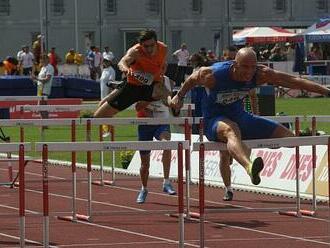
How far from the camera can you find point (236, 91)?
12383mm

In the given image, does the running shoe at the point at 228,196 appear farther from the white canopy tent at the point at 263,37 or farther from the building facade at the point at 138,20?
the building facade at the point at 138,20

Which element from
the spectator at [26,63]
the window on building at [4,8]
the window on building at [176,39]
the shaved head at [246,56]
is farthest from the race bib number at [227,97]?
the window on building at [176,39]

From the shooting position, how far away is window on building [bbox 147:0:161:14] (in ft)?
262

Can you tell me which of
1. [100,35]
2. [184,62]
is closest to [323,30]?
[184,62]

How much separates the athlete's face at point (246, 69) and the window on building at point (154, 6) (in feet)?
223

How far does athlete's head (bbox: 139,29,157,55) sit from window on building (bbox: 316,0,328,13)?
69.8 metres

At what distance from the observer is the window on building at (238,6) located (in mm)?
81125

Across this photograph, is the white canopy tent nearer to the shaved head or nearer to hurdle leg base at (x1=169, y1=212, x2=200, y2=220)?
hurdle leg base at (x1=169, y1=212, x2=200, y2=220)

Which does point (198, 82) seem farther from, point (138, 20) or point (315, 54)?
point (138, 20)

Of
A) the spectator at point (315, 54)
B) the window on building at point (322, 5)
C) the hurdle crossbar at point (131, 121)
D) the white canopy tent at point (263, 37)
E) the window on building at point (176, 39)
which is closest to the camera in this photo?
the hurdle crossbar at point (131, 121)

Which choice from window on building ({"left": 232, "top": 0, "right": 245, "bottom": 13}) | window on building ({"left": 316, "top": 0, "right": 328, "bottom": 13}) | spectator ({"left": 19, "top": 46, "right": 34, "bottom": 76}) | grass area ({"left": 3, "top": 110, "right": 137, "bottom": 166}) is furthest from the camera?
window on building ({"left": 316, "top": 0, "right": 328, "bottom": 13})

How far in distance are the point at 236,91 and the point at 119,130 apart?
17.1 metres

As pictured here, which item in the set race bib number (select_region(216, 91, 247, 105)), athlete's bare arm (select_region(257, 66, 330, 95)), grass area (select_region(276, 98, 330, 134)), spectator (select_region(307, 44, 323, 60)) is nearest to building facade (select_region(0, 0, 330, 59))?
spectator (select_region(307, 44, 323, 60))

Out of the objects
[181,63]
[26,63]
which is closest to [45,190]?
[26,63]
